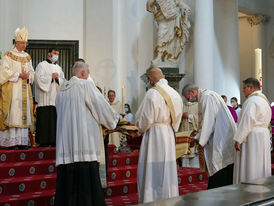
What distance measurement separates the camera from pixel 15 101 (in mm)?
7855

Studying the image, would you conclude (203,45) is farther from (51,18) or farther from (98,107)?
(98,107)

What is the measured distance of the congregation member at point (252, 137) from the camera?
612 cm

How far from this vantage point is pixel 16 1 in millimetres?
11602

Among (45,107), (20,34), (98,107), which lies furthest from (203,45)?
(98,107)

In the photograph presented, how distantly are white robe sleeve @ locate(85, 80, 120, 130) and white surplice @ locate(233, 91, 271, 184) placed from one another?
2.09 meters

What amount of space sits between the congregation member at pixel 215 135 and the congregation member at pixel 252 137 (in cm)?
21

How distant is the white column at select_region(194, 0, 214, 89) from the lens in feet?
37.4

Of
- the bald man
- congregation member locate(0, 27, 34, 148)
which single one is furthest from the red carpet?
the bald man

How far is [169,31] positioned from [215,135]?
18.3 ft

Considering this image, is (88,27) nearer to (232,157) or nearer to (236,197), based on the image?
(232,157)

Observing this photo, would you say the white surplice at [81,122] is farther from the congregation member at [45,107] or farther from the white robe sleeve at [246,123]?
the congregation member at [45,107]

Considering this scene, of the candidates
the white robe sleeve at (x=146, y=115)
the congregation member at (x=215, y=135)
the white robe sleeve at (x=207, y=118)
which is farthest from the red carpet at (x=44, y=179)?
the white robe sleeve at (x=146, y=115)

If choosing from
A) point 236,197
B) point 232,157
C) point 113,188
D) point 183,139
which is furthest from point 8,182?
point 236,197

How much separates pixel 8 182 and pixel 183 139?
295cm
